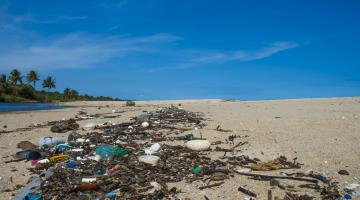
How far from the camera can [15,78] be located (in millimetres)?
79875

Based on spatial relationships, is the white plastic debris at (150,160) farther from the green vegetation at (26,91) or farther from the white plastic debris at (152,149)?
the green vegetation at (26,91)

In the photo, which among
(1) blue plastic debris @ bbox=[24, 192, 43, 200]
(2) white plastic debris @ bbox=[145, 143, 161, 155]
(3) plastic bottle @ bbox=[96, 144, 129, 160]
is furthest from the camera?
(2) white plastic debris @ bbox=[145, 143, 161, 155]

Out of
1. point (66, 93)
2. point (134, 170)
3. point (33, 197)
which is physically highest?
point (66, 93)

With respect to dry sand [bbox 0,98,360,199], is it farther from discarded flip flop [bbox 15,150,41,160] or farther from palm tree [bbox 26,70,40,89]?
palm tree [bbox 26,70,40,89]

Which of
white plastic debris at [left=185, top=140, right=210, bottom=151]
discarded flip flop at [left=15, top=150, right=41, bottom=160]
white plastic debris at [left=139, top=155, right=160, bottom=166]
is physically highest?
white plastic debris at [left=185, top=140, right=210, bottom=151]

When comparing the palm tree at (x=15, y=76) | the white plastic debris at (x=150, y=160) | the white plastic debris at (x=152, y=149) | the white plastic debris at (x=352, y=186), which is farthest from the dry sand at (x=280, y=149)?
the palm tree at (x=15, y=76)

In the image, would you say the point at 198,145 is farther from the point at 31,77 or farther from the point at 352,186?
the point at 31,77

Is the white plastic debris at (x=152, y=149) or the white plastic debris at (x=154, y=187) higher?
the white plastic debris at (x=152, y=149)

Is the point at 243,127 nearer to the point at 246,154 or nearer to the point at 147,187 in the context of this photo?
the point at 246,154

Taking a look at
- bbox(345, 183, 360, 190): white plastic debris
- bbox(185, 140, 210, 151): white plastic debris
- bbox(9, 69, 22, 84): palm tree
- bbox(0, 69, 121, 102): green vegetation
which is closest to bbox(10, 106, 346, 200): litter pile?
bbox(185, 140, 210, 151): white plastic debris

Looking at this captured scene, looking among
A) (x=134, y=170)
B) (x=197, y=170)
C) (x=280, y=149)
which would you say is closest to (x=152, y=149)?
(x=134, y=170)

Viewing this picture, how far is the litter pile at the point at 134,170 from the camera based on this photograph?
170 inches

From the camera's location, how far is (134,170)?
16.9ft

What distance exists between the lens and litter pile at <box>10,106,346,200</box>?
170 inches
